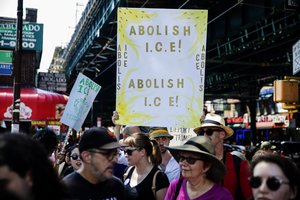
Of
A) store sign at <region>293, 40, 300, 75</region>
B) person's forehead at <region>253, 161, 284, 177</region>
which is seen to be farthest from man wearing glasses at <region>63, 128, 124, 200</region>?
store sign at <region>293, 40, 300, 75</region>

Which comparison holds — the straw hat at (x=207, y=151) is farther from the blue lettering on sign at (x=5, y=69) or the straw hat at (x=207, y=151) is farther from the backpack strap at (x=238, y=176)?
the blue lettering on sign at (x=5, y=69)

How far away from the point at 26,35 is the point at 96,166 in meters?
21.6

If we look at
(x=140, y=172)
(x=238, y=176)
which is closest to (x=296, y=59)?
(x=238, y=176)

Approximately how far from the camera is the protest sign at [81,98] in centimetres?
743

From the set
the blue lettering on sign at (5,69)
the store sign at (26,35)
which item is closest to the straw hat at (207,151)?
the blue lettering on sign at (5,69)

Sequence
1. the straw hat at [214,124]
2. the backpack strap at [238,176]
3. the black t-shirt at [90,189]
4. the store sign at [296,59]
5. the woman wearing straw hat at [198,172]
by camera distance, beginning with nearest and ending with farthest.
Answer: the black t-shirt at [90,189] → the woman wearing straw hat at [198,172] → the backpack strap at [238,176] → the straw hat at [214,124] → the store sign at [296,59]

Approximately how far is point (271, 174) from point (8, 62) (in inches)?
740

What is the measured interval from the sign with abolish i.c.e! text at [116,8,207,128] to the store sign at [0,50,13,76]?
14495mm

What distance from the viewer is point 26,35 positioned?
23.8m

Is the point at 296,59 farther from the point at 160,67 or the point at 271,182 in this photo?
the point at 271,182

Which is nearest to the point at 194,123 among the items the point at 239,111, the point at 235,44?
the point at 235,44

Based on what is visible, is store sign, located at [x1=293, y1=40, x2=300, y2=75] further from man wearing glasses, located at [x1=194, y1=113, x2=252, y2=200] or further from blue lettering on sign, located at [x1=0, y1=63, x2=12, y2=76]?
blue lettering on sign, located at [x1=0, y1=63, x2=12, y2=76]

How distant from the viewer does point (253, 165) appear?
305 centimetres

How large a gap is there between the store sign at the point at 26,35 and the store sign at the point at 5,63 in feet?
4.03
